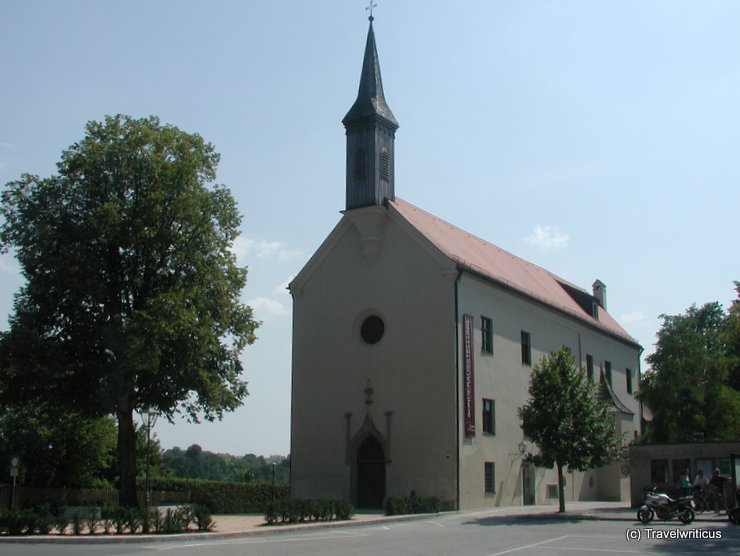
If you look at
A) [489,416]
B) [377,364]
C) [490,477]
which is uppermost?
[377,364]

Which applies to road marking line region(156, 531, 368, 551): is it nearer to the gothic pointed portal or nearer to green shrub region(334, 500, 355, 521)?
green shrub region(334, 500, 355, 521)

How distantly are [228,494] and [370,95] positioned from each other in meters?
19.3

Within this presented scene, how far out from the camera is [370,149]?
35.8 meters

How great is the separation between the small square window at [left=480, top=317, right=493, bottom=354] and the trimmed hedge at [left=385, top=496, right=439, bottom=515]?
7957 mm

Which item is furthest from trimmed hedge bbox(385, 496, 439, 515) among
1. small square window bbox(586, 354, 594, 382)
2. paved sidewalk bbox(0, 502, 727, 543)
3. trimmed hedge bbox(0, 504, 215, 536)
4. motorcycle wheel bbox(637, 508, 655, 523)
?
small square window bbox(586, 354, 594, 382)

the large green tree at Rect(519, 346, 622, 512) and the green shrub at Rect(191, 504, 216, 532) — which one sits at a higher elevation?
the large green tree at Rect(519, 346, 622, 512)

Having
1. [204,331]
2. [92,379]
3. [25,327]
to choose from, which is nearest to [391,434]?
[204,331]

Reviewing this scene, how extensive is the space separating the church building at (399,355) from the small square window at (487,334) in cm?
6

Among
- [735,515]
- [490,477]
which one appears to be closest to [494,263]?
[490,477]

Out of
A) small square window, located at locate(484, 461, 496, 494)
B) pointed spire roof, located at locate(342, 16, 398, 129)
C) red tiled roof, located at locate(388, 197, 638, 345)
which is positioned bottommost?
small square window, located at locate(484, 461, 496, 494)

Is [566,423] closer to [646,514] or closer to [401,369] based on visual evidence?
[646,514]

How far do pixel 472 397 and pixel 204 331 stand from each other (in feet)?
36.9

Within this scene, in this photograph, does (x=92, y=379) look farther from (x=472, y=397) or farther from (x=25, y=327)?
(x=472, y=397)

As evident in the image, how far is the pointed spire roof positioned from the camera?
36.3 metres
